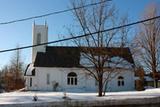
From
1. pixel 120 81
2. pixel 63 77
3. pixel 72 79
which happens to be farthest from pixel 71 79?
pixel 120 81

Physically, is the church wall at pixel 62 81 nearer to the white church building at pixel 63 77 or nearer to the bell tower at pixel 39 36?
the white church building at pixel 63 77

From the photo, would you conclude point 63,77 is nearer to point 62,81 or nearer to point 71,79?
point 62,81

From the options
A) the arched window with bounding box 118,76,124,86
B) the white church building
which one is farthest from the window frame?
the arched window with bounding box 118,76,124,86

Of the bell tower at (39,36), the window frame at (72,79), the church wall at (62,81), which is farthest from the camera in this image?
the bell tower at (39,36)

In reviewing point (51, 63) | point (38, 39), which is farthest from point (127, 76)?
point (38, 39)

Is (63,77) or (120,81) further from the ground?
(63,77)

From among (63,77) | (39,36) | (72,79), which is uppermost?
(39,36)

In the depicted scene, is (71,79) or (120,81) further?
(120,81)

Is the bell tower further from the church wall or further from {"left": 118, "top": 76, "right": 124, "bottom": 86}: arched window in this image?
{"left": 118, "top": 76, "right": 124, "bottom": 86}: arched window

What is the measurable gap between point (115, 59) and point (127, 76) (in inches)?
889

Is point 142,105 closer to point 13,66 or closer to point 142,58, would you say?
point 142,58

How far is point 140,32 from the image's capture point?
156ft

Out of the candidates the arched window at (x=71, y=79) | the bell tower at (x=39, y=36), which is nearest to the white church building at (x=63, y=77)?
the arched window at (x=71, y=79)

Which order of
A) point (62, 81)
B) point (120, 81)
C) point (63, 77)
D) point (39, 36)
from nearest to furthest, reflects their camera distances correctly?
1. point (62, 81)
2. point (63, 77)
3. point (120, 81)
4. point (39, 36)
